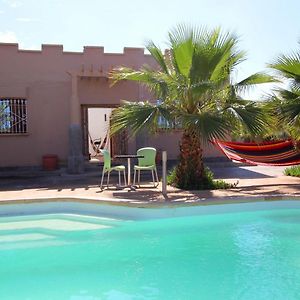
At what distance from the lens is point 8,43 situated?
49.3 ft

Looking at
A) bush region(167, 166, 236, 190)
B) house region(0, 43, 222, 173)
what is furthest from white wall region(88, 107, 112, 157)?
bush region(167, 166, 236, 190)

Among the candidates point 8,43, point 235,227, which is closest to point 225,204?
point 235,227

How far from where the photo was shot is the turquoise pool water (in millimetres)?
4535

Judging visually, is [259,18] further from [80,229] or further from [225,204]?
[80,229]

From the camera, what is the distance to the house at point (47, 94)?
15.1 metres

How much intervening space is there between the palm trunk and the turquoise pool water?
2003 mm

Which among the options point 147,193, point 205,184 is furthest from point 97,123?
point 147,193

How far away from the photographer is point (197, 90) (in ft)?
29.5

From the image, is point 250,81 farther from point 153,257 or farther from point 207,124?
point 153,257

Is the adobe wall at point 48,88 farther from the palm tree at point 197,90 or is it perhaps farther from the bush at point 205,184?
the palm tree at point 197,90

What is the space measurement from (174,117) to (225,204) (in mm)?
2342

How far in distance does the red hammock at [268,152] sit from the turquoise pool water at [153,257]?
145 inches

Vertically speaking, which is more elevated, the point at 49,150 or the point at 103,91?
the point at 103,91

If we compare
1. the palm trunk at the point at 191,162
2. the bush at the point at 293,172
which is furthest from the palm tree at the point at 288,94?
the bush at the point at 293,172
